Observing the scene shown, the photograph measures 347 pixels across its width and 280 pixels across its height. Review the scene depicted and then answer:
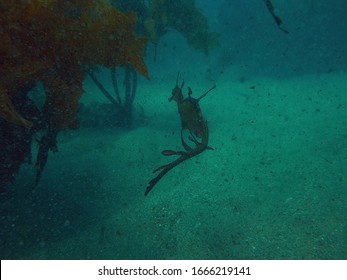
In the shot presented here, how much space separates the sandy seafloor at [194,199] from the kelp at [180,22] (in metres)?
2.98

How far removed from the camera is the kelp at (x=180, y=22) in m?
7.52

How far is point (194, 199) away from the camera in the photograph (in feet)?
14.2

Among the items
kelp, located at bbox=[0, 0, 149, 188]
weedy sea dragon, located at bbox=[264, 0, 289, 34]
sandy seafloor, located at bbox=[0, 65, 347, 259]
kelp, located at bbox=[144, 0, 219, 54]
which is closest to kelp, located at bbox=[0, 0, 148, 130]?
kelp, located at bbox=[0, 0, 149, 188]

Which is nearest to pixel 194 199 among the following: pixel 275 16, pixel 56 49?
pixel 56 49

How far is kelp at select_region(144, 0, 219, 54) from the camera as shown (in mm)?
7523

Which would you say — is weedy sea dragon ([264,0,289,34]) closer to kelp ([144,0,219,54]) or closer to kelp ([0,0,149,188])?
kelp ([0,0,149,188])

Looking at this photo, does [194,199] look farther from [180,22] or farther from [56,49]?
[180,22]

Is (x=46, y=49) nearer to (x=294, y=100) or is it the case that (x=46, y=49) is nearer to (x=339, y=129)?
(x=339, y=129)

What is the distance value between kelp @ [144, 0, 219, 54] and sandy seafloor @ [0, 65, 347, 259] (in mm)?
2982

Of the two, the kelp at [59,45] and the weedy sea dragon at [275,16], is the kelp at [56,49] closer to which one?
the kelp at [59,45]

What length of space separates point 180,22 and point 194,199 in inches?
244

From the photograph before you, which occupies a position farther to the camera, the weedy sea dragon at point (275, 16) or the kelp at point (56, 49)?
the kelp at point (56, 49)

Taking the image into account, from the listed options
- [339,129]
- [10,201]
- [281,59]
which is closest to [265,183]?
[339,129]

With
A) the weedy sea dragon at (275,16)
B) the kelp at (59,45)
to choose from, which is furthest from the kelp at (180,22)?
the weedy sea dragon at (275,16)
